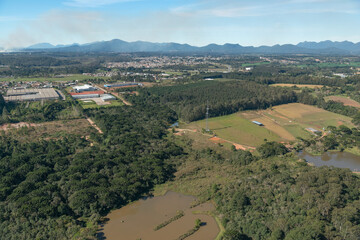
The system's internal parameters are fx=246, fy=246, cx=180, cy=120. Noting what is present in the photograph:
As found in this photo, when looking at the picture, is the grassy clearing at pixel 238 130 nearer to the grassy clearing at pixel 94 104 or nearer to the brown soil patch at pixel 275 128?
the brown soil patch at pixel 275 128

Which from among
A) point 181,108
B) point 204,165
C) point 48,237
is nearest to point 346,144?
point 204,165

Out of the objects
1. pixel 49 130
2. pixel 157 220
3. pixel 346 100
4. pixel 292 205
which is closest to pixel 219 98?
pixel 346 100

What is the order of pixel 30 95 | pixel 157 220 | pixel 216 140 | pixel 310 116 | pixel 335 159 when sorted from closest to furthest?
1. pixel 157 220
2. pixel 335 159
3. pixel 216 140
4. pixel 310 116
5. pixel 30 95

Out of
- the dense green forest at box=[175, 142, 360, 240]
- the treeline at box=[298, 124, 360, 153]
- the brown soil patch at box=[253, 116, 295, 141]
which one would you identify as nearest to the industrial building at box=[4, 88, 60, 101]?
the dense green forest at box=[175, 142, 360, 240]

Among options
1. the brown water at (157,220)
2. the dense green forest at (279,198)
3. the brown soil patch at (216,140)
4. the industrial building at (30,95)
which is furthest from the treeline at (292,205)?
the industrial building at (30,95)

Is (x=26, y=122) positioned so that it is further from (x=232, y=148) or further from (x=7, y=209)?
(x=232, y=148)

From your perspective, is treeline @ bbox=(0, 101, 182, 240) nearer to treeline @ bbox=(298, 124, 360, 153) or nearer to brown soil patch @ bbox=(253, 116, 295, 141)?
brown soil patch @ bbox=(253, 116, 295, 141)

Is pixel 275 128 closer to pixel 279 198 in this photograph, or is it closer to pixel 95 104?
pixel 279 198
